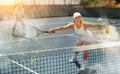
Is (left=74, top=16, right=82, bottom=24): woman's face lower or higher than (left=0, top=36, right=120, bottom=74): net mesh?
higher

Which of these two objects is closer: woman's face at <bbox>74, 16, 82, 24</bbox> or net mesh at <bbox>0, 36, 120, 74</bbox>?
net mesh at <bbox>0, 36, 120, 74</bbox>

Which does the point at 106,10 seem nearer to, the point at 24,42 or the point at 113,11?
the point at 113,11

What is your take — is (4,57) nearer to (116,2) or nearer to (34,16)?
(34,16)

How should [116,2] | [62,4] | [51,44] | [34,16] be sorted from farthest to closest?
1. [116,2]
2. [62,4]
3. [34,16]
4. [51,44]

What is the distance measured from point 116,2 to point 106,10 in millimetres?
6056

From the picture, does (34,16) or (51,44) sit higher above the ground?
(51,44)

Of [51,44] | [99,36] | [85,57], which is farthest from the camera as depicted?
[99,36]

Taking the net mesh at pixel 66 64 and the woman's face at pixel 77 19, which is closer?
the net mesh at pixel 66 64

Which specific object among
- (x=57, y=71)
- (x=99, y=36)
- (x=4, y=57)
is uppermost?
(x=4, y=57)

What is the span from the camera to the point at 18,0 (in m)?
30.1

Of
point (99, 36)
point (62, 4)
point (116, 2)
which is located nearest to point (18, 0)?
point (62, 4)

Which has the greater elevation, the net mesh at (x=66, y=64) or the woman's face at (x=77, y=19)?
the woman's face at (x=77, y=19)

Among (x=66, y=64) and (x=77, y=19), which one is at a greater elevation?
(x=77, y=19)

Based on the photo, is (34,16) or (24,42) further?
(34,16)
